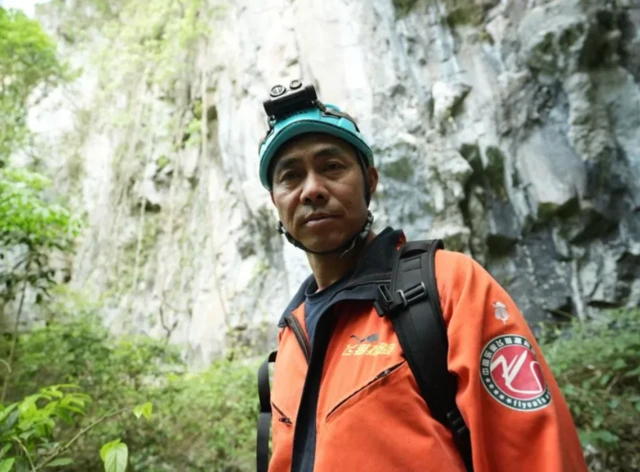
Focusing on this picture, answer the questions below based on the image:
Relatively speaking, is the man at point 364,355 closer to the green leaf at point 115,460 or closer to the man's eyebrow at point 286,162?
the man's eyebrow at point 286,162

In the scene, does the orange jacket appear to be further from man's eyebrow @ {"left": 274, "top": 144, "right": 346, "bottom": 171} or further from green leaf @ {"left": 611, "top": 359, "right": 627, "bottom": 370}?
green leaf @ {"left": 611, "top": 359, "right": 627, "bottom": 370}

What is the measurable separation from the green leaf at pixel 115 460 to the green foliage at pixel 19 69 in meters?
9.82

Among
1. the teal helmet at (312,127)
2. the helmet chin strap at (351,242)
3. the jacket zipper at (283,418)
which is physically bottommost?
the jacket zipper at (283,418)

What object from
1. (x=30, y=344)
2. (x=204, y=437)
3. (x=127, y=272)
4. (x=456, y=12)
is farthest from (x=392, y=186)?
(x=127, y=272)

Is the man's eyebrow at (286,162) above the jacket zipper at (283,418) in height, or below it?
above

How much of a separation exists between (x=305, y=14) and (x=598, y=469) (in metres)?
8.67

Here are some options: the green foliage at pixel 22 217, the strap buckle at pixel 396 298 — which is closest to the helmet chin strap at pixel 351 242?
the strap buckle at pixel 396 298

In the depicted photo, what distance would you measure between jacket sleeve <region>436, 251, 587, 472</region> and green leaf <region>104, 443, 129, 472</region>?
115cm

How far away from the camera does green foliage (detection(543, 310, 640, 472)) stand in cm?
335

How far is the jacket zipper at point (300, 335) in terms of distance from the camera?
54.5 inches

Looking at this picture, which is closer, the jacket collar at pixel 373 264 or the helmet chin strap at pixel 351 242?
the jacket collar at pixel 373 264

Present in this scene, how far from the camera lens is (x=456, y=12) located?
8.36 metres

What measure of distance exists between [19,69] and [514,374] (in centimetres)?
1354

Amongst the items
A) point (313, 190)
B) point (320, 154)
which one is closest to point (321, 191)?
point (313, 190)
